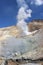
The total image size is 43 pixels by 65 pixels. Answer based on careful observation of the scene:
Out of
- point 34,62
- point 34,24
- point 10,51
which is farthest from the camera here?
point 34,24

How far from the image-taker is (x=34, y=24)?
43.0 feet

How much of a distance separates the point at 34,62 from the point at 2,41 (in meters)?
1.94

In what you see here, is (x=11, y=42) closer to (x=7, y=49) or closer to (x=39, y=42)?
(x=7, y=49)

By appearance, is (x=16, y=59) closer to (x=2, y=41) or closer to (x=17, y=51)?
(x=17, y=51)

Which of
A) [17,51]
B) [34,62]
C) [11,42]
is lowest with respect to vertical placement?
[34,62]

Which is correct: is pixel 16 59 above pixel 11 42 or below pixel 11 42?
below

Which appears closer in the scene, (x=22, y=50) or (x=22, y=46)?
(x=22, y=50)

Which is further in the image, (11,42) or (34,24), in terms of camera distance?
(34,24)

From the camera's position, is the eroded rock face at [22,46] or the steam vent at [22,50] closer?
the steam vent at [22,50]

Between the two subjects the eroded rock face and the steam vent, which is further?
the eroded rock face

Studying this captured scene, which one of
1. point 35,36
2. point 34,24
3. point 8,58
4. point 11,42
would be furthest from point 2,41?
point 34,24

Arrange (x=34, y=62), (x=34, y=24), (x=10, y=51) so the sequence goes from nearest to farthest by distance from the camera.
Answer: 1. (x=34, y=62)
2. (x=10, y=51)
3. (x=34, y=24)

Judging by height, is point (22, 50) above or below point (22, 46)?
below

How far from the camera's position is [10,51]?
8727mm
